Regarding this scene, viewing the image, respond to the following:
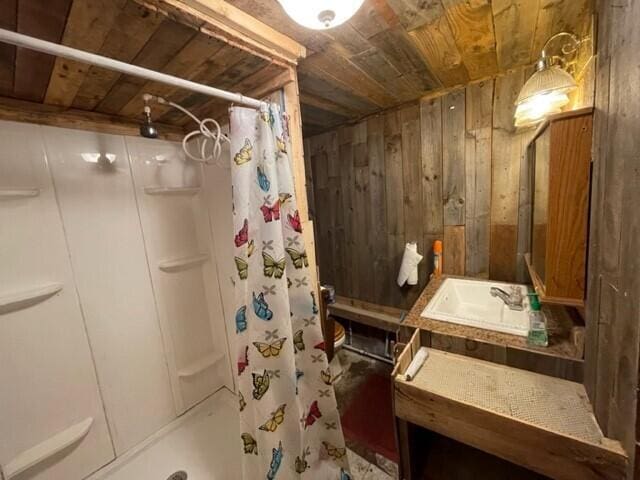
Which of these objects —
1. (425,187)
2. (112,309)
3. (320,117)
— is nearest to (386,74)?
(320,117)

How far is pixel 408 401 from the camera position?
106 cm

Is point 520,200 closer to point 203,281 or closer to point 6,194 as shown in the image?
point 203,281

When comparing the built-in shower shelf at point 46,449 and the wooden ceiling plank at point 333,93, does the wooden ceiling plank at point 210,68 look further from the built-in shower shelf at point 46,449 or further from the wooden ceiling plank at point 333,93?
the built-in shower shelf at point 46,449

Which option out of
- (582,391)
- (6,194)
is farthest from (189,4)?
(582,391)

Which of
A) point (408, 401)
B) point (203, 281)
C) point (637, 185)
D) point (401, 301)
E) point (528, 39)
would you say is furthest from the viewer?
point (401, 301)

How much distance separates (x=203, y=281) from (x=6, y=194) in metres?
0.98

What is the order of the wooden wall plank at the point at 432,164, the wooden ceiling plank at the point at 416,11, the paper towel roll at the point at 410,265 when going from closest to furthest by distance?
the wooden ceiling plank at the point at 416,11 < the wooden wall plank at the point at 432,164 < the paper towel roll at the point at 410,265

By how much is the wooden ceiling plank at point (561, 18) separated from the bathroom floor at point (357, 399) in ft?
7.34

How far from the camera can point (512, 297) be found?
1389 millimetres

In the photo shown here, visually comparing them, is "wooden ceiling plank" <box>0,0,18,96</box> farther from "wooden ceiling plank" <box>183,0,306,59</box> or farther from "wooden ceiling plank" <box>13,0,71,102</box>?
"wooden ceiling plank" <box>183,0,306,59</box>

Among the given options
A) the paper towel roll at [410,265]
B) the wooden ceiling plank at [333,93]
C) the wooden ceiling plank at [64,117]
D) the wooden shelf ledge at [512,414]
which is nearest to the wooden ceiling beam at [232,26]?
the wooden ceiling plank at [333,93]

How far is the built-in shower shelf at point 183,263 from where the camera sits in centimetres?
157

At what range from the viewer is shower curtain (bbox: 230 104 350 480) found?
3.27 feet

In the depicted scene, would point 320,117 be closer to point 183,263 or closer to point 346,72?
point 346,72
